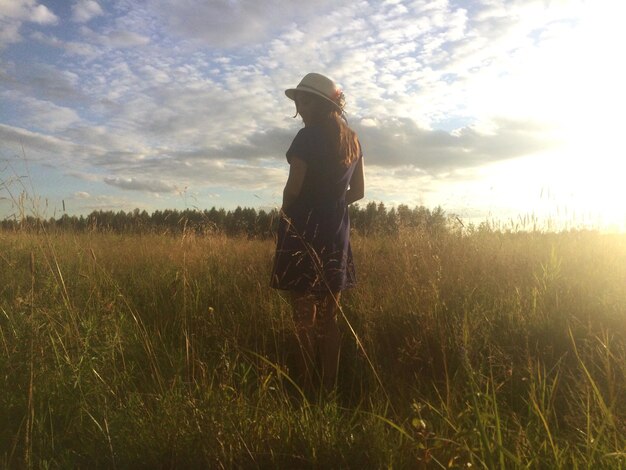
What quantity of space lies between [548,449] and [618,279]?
2686mm

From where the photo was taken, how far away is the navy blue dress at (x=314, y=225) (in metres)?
2.86

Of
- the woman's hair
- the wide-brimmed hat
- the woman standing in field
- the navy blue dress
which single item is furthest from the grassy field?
the wide-brimmed hat

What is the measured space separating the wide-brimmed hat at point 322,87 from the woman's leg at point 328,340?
1.21 meters

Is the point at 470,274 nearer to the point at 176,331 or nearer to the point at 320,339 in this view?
the point at 320,339

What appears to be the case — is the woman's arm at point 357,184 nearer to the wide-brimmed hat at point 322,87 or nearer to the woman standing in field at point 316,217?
the woman standing in field at point 316,217

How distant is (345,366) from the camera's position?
328cm

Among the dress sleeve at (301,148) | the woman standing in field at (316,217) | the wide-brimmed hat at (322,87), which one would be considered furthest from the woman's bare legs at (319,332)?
the wide-brimmed hat at (322,87)

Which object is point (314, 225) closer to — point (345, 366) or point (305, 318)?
point (305, 318)

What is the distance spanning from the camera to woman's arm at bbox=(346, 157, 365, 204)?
3.27 m

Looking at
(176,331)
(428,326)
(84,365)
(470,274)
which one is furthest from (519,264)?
(84,365)

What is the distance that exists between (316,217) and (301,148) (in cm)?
43

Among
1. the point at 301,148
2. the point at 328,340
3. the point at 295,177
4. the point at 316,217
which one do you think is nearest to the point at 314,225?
the point at 316,217

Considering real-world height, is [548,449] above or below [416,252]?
below

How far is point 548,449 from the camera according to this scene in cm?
178
